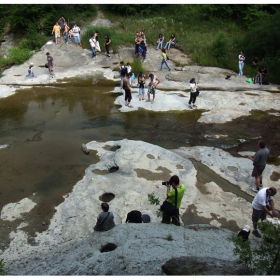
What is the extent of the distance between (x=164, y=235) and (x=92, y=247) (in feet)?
5.26

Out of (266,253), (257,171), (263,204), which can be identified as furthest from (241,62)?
(266,253)

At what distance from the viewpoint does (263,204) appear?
27.1 ft

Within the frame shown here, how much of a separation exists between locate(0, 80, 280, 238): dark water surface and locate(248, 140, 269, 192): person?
176 cm

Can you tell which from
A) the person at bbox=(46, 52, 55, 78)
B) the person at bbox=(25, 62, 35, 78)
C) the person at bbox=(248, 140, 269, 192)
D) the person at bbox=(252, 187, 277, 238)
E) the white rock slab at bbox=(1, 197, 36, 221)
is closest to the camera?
the person at bbox=(252, 187, 277, 238)

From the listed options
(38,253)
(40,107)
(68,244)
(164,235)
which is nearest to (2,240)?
(38,253)

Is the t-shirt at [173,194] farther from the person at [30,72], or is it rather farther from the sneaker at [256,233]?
the person at [30,72]

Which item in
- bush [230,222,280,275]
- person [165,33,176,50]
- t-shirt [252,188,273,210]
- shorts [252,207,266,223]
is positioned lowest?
shorts [252,207,266,223]

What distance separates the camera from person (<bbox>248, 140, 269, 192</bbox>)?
10.3 meters

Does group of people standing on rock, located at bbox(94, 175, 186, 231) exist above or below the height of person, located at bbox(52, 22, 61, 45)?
below

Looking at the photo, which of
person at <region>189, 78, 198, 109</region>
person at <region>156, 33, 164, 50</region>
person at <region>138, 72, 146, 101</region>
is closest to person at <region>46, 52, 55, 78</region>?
person at <region>138, 72, 146, 101</region>

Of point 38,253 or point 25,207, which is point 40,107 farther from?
point 38,253

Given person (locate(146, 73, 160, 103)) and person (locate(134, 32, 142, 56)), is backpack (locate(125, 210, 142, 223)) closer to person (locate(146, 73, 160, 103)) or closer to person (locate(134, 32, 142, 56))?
person (locate(146, 73, 160, 103))

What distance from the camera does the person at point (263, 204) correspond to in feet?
26.8

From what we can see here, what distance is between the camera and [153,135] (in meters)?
13.9
